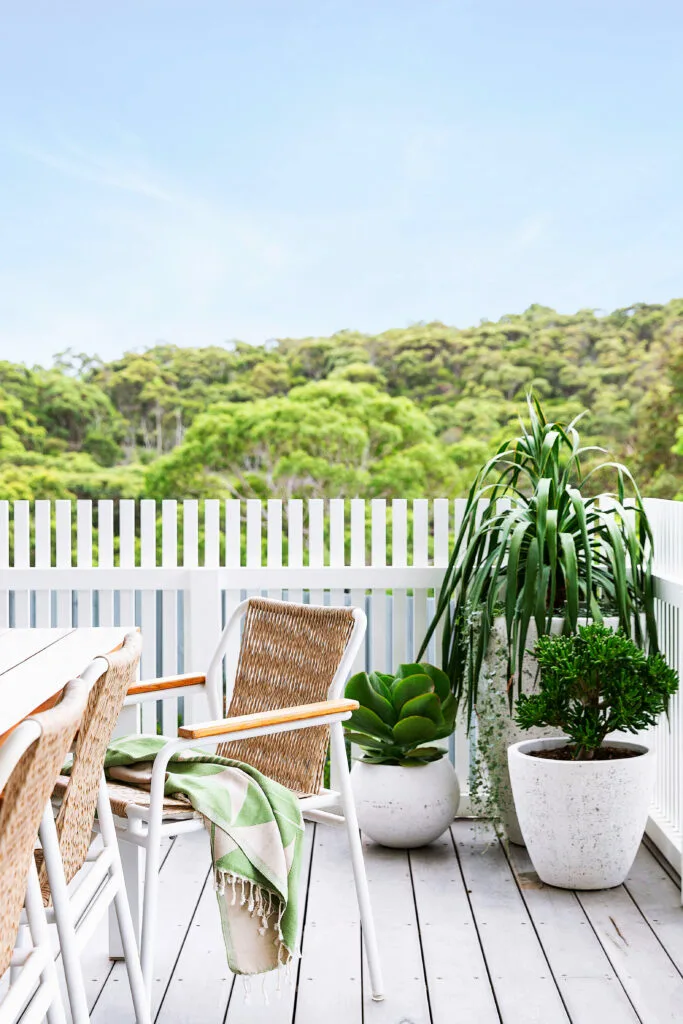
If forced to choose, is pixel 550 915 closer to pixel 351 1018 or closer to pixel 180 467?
pixel 351 1018

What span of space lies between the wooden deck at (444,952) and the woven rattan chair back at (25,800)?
116 cm

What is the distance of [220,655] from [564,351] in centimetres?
1183

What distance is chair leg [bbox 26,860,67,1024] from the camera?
1.64 m

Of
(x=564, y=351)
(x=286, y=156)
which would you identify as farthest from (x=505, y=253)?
(x=286, y=156)

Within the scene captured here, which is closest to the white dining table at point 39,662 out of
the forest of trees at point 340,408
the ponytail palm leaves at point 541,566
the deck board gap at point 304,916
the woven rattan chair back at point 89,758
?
the woven rattan chair back at point 89,758

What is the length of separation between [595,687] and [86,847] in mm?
1689

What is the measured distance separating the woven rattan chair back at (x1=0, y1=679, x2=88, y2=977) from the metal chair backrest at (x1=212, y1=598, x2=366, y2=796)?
3.96 ft

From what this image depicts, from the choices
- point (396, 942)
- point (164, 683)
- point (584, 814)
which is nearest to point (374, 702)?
point (584, 814)

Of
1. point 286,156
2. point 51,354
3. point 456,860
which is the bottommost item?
point 456,860

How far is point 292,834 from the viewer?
2383 millimetres

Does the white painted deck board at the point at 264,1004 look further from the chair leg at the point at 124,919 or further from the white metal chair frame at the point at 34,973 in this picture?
the white metal chair frame at the point at 34,973

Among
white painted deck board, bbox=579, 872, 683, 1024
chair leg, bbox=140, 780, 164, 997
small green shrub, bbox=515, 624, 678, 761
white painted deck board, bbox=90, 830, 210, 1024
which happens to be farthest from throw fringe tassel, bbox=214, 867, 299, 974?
small green shrub, bbox=515, 624, 678, 761

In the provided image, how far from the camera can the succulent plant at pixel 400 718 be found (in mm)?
3609

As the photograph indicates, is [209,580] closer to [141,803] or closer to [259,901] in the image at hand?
[141,803]
